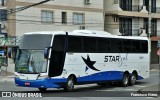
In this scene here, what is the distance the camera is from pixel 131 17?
2494 inches

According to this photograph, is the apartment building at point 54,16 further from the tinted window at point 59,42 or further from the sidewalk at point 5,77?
the tinted window at point 59,42

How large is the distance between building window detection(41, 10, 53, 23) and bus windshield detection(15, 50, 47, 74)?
28264 mm

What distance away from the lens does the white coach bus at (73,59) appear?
73.6 feet

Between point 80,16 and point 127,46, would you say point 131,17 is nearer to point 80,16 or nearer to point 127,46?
point 80,16

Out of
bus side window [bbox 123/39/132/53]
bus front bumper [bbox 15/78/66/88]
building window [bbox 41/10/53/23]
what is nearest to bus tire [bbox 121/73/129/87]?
bus side window [bbox 123/39/132/53]

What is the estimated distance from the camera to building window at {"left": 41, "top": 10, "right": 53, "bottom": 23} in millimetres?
50947

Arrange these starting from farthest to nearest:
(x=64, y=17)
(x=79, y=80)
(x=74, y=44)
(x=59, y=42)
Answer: (x=64, y=17) → (x=79, y=80) → (x=74, y=44) → (x=59, y=42)

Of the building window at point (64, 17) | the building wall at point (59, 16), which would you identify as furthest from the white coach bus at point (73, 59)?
the building window at point (64, 17)

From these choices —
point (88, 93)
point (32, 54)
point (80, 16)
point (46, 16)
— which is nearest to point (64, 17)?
point (80, 16)

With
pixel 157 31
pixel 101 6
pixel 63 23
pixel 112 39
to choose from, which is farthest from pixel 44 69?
pixel 157 31

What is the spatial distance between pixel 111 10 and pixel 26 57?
126 ft

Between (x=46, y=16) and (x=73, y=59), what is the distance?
27.7 metres

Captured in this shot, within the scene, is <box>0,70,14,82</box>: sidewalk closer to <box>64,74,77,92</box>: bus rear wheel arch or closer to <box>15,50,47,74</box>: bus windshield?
<box>64,74,77,92</box>: bus rear wheel arch

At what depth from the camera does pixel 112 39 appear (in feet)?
91.3
